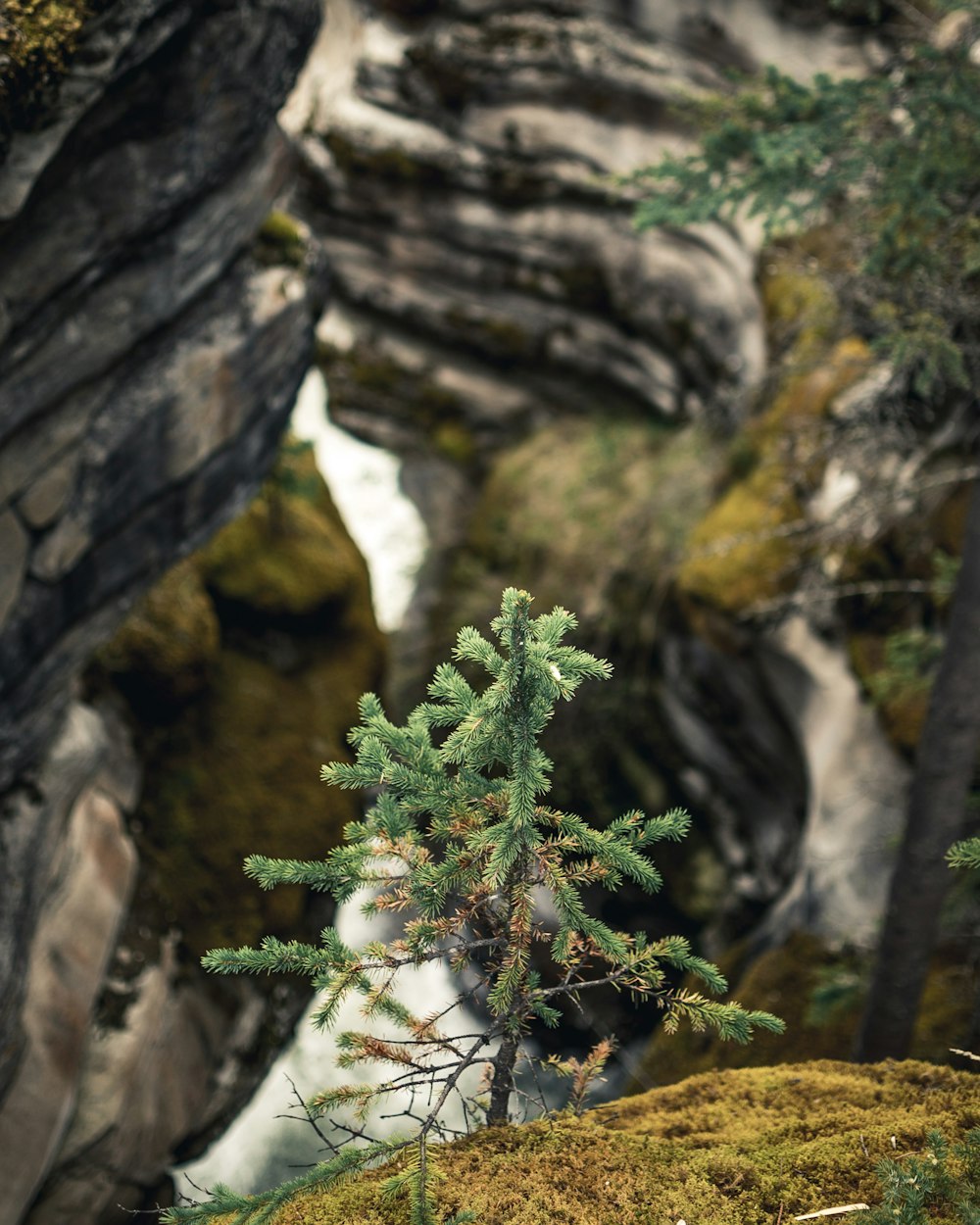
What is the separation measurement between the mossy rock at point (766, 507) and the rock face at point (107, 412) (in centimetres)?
430

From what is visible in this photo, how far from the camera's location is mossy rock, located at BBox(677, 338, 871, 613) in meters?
8.31

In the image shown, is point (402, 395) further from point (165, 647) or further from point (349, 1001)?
point (349, 1001)

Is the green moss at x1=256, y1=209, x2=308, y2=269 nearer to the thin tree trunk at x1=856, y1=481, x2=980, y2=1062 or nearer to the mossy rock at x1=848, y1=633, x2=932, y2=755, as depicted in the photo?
the thin tree trunk at x1=856, y1=481, x2=980, y2=1062

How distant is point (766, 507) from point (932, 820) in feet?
14.2

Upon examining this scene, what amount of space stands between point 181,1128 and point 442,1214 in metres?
6.74

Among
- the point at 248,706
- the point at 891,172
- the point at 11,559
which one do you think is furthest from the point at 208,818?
the point at 891,172

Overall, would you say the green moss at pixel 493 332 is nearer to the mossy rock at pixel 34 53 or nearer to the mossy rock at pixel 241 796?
the mossy rock at pixel 241 796

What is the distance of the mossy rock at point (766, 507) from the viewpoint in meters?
8.31

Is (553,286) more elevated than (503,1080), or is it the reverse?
(553,286)

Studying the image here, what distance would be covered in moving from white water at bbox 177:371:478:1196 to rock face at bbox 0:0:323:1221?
1.52m

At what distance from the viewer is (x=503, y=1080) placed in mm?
3113

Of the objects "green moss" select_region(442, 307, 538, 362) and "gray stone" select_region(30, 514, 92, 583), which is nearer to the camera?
"gray stone" select_region(30, 514, 92, 583)

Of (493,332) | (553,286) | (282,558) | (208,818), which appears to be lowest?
(208,818)

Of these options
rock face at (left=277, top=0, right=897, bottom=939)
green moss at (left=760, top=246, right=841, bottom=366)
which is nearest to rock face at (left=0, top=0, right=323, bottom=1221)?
green moss at (left=760, top=246, right=841, bottom=366)
